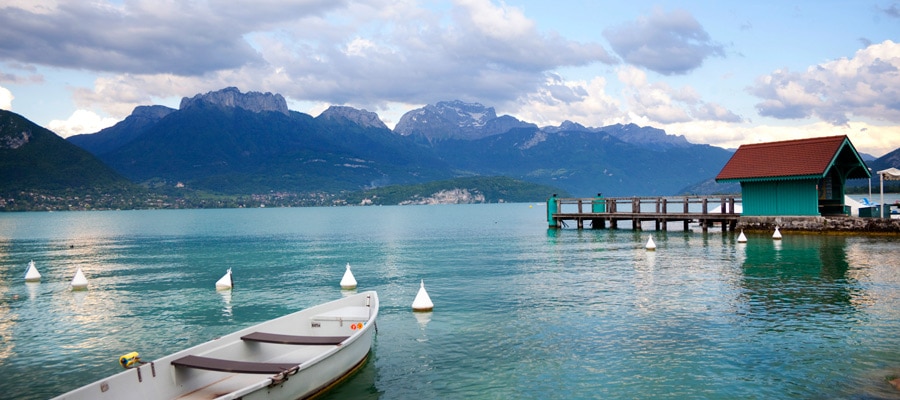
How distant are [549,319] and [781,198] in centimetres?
3580

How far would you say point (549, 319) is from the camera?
19406mm

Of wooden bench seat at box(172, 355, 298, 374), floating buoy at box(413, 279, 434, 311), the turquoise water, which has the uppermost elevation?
wooden bench seat at box(172, 355, 298, 374)

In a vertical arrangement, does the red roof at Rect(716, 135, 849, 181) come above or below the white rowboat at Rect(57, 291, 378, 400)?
above

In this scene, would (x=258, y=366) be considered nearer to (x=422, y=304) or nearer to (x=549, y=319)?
(x=422, y=304)

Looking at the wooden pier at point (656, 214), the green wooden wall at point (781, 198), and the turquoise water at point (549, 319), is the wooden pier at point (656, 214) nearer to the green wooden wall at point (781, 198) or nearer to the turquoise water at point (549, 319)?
the green wooden wall at point (781, 198)

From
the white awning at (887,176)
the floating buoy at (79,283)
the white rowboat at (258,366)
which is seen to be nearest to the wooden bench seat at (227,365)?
the white rowboat at (258,366)

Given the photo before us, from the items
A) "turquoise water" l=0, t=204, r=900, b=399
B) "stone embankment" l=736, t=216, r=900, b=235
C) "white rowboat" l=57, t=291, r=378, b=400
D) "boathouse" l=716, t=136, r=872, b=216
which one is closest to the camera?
"white rowboat" l=57, t=291, r=378, b=400

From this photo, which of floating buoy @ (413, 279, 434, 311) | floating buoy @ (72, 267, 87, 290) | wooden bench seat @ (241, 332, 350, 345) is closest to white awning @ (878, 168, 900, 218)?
floating buoy @ (413, 279, 434, 311)

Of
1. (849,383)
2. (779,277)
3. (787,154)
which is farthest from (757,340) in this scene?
(787,154)

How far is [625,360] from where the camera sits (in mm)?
14477

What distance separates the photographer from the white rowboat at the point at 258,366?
1044 cm

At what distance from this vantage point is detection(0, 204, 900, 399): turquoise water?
43.2 feet

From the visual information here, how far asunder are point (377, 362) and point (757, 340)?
1039 centimetres

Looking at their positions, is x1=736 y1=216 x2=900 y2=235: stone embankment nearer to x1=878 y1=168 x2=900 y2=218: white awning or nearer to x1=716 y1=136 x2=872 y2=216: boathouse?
x1=716 y1=136 x2=872 y2=216: boathouse
